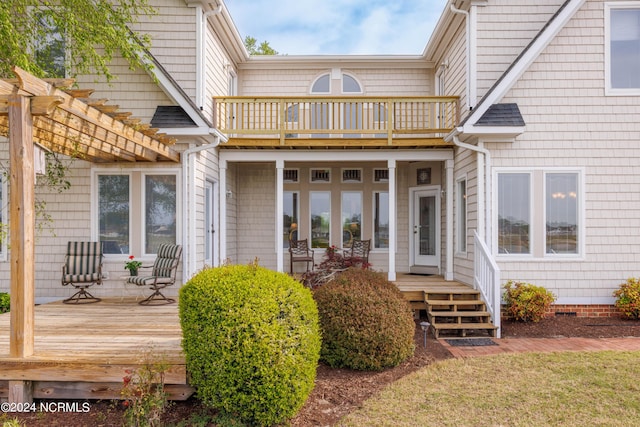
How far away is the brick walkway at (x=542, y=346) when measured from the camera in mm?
5746

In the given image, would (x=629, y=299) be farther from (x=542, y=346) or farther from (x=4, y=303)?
(x=4, y=303)

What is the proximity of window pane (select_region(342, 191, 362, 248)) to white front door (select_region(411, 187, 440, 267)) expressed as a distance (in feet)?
4.52

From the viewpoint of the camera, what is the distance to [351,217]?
10.8 meters

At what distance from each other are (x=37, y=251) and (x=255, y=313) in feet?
20.6

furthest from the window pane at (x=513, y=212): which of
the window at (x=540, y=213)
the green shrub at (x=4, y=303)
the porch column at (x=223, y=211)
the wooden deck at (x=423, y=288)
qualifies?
the green shrub at (x=4, y=303)

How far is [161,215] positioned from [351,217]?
4.90 m

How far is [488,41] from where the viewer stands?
25.3ft

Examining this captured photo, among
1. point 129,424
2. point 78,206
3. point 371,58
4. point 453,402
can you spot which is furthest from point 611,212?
point 78,206

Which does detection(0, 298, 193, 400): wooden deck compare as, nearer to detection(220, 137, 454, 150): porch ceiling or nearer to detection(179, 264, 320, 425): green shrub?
detection(179, 264, 320, 425): green shrub

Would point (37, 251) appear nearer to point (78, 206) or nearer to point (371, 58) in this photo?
point (78, 206)

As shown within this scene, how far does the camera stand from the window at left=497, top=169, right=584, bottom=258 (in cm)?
734

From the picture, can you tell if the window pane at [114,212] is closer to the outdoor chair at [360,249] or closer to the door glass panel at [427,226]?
the outdoor chair at [360,249]

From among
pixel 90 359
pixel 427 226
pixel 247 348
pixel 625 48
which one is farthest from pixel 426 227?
pixel 90 359

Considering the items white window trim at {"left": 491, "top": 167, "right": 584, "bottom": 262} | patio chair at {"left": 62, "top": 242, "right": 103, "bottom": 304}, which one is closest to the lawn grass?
white window trim at {"left": 491, "top": 167, "right": 584, "bottom": 262}
